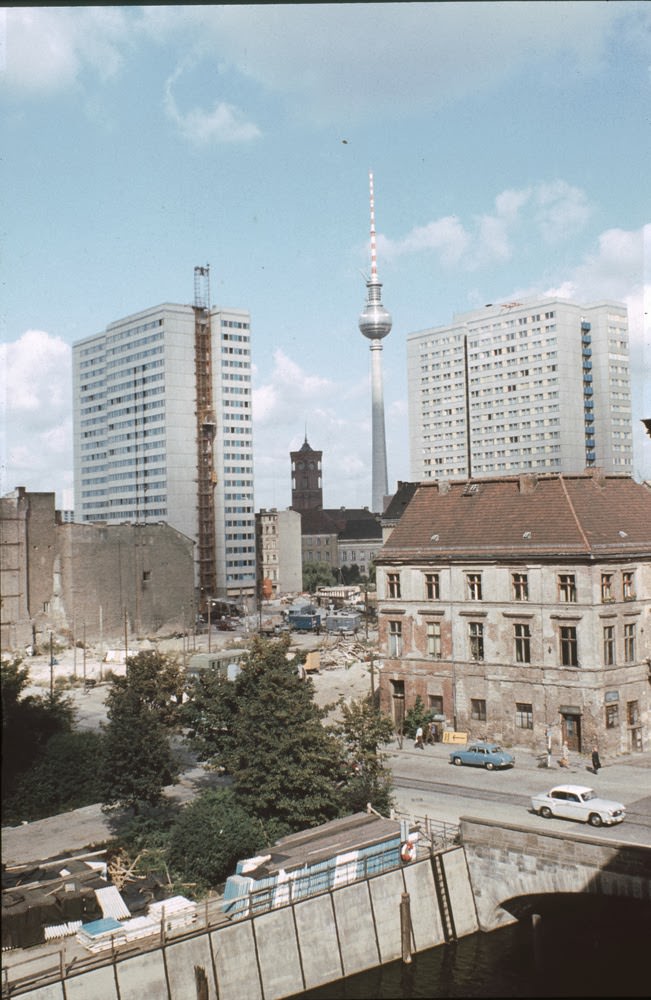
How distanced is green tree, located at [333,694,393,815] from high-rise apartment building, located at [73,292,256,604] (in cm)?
9451

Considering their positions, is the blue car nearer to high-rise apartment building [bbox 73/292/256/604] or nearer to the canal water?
the canal water

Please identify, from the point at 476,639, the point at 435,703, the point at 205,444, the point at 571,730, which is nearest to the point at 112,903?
the point at 571,730

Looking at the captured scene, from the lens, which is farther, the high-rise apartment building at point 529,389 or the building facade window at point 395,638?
the high-rise apartment building at point 529,389

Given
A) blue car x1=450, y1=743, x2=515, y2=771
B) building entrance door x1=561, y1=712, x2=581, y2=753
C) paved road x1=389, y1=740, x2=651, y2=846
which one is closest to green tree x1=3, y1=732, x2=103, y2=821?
paved road x1=389, y1=740, x2=651, y2=846

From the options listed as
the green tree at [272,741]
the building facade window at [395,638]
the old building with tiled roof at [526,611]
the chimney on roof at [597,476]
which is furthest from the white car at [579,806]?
the chimney on roof at [597,476]

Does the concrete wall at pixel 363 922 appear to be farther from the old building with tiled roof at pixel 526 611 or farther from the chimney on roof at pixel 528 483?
the chimney on roof at pixel 528 483

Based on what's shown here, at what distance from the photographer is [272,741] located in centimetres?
3441

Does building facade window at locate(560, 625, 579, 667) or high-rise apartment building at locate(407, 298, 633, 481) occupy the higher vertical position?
high-rise apartment building at locate(407, 298, 633, 481)

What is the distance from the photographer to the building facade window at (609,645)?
139ft

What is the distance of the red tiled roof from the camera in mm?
44406

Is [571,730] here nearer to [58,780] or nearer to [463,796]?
[463,796]

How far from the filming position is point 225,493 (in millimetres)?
144000

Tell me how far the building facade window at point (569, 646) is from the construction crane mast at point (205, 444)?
94.3 meters

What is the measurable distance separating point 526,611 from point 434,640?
5.64m
